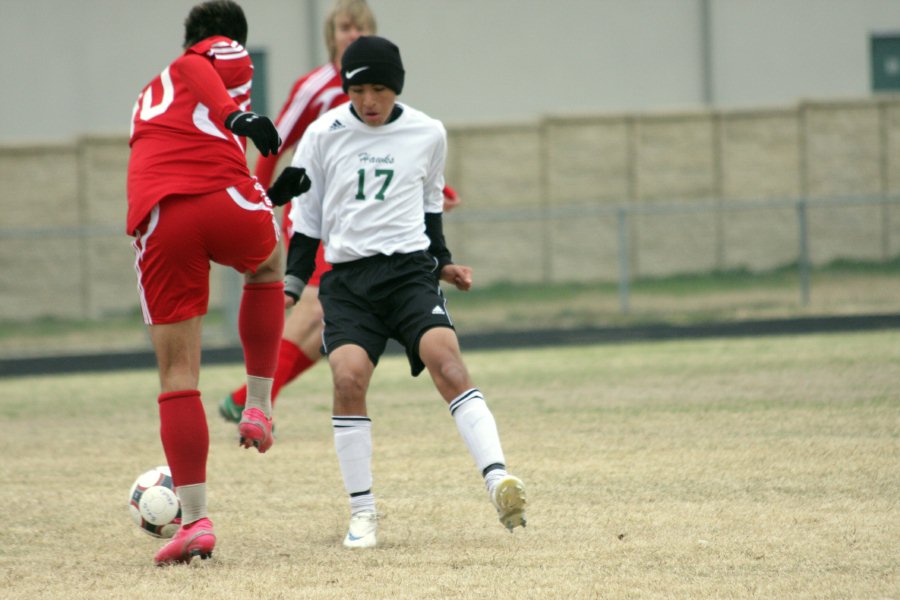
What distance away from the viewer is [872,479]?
542 centimetres

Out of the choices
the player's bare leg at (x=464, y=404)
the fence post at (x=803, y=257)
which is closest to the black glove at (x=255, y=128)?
the player's bare leg at (x=464, y=404)

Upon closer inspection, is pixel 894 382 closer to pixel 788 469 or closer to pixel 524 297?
pixel 788 469

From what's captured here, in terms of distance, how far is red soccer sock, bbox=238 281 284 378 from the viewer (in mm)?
5094

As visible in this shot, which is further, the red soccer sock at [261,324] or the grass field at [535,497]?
the red soccer sock at [261,324]

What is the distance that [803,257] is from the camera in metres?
16.5

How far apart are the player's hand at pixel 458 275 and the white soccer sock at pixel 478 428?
482mm

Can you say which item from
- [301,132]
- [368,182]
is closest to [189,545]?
[368,182]

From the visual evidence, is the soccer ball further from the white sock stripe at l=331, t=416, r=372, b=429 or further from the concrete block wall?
the concrete block wall

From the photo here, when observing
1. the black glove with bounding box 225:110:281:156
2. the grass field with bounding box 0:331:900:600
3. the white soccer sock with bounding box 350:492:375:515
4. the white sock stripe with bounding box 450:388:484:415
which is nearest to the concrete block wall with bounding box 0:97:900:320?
the grass field with bounding box 0:331:900:600

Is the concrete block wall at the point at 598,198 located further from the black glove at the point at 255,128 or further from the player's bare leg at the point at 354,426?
the black glove at the point at 255,128

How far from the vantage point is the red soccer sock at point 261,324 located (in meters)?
5.09

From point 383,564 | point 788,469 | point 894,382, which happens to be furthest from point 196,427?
point 894,382

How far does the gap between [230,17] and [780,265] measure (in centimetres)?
1287

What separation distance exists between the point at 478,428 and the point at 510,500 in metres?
0.43
